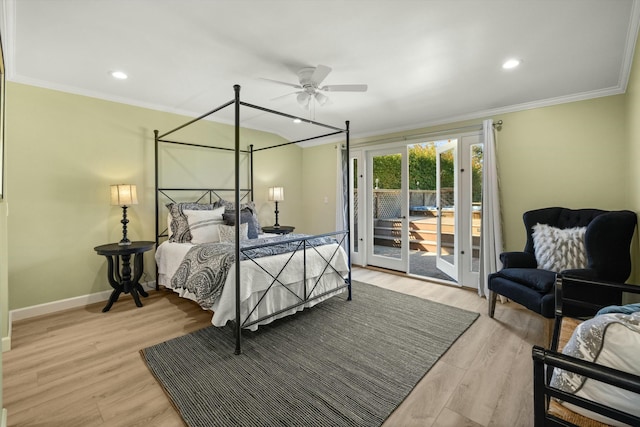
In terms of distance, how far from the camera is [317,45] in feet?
Result: 7.64

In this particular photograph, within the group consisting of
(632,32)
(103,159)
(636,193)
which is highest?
(632,32)

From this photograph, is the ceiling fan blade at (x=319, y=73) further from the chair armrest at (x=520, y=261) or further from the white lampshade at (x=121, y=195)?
the chair armrest at (x=520, y=261)

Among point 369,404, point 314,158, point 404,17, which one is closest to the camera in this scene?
point 369,404

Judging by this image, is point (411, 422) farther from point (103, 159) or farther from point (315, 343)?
point (103, 159)

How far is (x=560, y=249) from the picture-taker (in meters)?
2.80

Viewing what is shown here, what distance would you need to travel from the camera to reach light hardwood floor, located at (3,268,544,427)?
1.70 meters

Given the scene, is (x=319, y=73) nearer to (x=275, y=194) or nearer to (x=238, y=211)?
(x=238, y=211)

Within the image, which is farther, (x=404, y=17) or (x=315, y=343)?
(x=315, y=343)

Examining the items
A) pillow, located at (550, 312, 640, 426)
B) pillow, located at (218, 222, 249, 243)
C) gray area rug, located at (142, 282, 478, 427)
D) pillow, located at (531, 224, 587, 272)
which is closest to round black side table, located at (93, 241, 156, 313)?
pillow, located at (218, 222, 249, 243)

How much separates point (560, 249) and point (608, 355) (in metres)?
2.27

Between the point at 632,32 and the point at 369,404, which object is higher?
the point at 632,32

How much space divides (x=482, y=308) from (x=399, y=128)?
2826 millimetres

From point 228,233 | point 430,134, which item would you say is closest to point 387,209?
point 430,134

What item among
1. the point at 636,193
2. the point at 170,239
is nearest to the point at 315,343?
the point at 170,239
